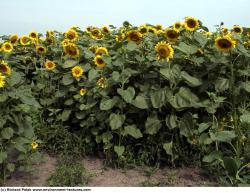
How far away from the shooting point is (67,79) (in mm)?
5855

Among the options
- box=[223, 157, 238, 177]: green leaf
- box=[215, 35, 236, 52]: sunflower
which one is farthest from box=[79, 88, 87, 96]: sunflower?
box=[223, 157, 238, 177]: green leaf

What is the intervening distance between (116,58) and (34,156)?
149 cm

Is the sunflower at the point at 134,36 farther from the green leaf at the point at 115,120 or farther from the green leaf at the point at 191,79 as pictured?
the green leaf at the point at 115,120

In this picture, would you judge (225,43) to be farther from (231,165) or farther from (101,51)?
(101,51)

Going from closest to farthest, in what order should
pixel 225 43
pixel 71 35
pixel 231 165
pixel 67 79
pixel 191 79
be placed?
pixel 231 165 < pixel 225 43 < pixel 191 79 < pixel 67 79 < pixel 71 35

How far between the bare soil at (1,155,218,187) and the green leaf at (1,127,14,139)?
584 mm

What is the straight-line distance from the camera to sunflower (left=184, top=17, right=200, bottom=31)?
17.4 feet

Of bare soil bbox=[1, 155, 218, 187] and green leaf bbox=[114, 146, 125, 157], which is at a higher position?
green leaf bbox=[114, 146, 125, 157]

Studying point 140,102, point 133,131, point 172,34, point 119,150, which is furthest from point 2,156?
point 172,34

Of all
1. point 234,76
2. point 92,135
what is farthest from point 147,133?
point 234,76

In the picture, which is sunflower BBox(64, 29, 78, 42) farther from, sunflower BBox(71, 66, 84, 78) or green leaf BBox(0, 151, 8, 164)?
green leaf BBox(0, 151, 8, 164)

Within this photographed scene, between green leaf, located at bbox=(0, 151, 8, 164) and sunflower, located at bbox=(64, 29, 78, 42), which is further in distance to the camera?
sunflower, located at bbox=(64, 29, 78, 42)

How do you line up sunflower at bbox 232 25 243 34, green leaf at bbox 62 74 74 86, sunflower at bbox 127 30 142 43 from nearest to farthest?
sunflower at bbox 127 30 142 43
green leaf at bbox 62 74 74 86
sunflower at bbox 232 25 243 34

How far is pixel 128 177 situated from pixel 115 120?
62 centimetres
